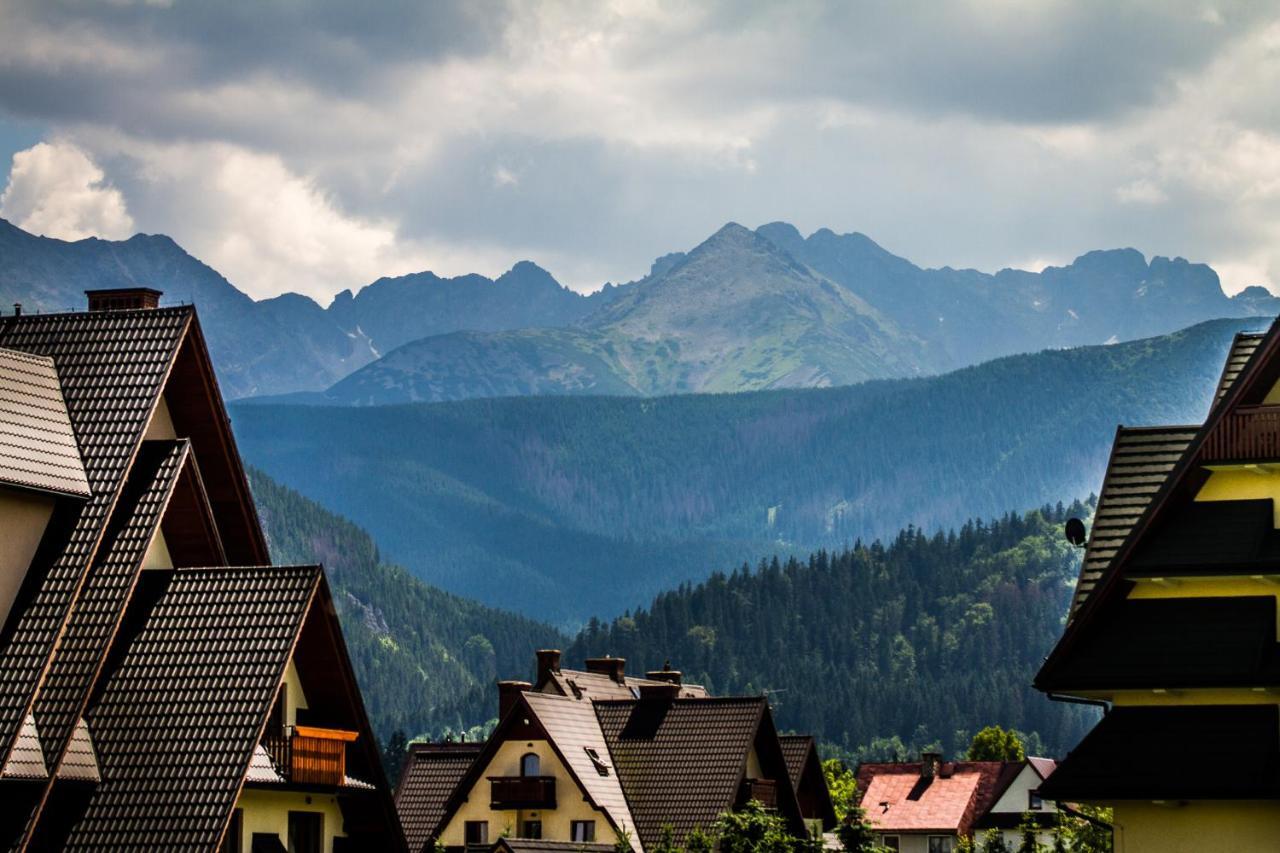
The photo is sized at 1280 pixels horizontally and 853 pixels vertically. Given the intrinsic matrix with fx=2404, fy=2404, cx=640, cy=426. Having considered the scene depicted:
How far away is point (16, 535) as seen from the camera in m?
37.9

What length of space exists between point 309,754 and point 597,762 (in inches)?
2068

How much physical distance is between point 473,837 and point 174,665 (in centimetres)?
5716

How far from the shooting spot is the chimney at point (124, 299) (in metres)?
45.3

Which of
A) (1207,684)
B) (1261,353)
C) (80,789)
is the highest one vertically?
(1261,353)

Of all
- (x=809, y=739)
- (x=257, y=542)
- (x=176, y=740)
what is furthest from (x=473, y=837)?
(x=176, y=740)

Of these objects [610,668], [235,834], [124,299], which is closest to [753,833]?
[124,299]

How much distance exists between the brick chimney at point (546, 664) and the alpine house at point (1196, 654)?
6300cm

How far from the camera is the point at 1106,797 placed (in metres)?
39.9

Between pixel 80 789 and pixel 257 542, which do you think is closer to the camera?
pixel 80 789

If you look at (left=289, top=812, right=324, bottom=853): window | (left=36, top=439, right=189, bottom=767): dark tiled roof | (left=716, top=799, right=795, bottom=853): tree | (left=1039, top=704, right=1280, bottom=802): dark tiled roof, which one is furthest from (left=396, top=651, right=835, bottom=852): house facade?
(left=36, top=439, right=189, bottom=767): dark tiled roof

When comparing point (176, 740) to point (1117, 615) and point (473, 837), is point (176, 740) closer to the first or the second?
point (1117, 615)

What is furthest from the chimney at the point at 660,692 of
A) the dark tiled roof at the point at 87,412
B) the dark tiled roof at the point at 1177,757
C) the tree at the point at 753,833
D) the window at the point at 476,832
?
the dark tiled roof at the point at 87,412

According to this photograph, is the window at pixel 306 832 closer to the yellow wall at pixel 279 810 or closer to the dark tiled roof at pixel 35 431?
the yellow wall at pixel 279 810

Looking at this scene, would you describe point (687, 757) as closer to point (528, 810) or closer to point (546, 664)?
point (528, 810)
